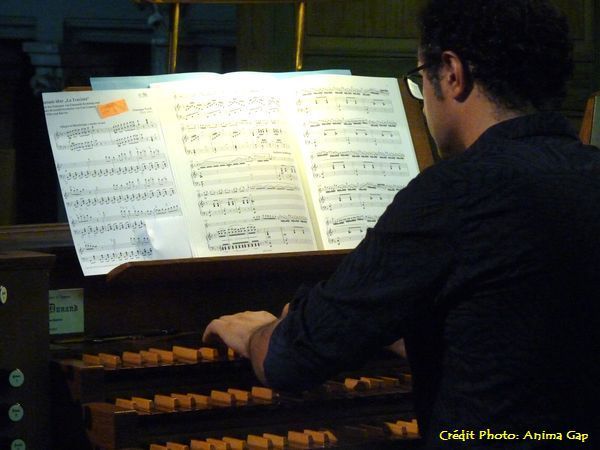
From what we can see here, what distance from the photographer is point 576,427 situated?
5.23 ft

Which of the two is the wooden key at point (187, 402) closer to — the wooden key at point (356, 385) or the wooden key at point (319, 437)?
the wooden key at point (319, 437)

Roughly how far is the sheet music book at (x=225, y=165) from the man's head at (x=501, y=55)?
868 millimetres

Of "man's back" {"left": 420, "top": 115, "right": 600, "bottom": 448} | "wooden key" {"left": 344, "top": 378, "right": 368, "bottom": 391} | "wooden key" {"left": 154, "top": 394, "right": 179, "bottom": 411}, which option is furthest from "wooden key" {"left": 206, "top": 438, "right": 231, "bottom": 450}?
"man's back" {"left": 420, "top": 115, "right": 600, "bottom": 448}

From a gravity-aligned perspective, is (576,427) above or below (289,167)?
below

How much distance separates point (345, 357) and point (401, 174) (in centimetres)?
114

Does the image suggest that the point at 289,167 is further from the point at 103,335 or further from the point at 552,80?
the point at 552,80

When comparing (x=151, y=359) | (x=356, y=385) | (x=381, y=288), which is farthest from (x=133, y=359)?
(x=381, y=288)

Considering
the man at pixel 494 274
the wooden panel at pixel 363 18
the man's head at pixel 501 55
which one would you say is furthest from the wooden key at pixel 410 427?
the wooden panel at pixel 363 18

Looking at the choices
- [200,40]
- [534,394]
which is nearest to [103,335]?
[534,394]

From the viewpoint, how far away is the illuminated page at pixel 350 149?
8.48 feet

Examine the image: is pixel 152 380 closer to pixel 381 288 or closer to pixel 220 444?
pixel 220 444

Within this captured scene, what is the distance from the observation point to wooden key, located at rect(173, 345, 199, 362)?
2.34 m

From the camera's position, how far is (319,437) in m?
2.33

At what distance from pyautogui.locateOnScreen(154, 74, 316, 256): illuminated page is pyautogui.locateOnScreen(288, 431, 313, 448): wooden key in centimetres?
42
